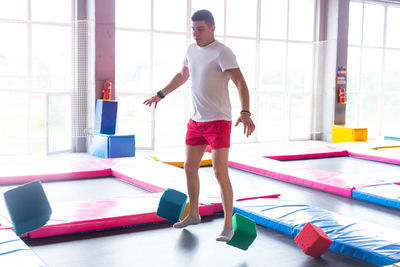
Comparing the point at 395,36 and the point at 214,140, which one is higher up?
the point at 395,36

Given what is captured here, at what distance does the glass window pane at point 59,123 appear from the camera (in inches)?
303

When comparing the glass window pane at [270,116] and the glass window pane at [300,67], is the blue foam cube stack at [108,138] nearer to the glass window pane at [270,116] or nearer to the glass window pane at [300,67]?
the glass window pane at [270,116]

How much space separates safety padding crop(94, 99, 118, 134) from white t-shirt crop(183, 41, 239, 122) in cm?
479

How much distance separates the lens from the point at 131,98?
28.3 ft

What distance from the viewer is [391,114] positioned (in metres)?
12.3

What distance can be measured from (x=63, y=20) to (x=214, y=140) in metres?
6.21

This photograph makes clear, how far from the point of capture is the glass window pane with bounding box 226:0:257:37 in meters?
9.52

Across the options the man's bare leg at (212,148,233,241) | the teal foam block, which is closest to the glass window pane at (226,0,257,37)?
the man's bare leg at (212,148,233,241)

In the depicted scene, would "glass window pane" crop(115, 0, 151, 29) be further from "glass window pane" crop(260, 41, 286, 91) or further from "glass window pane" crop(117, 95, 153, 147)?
"glass window pane" crop(260, 41, 286, 91)

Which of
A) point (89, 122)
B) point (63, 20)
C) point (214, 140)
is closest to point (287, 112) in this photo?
point (89, 122)

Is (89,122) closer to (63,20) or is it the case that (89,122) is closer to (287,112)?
(63,20)

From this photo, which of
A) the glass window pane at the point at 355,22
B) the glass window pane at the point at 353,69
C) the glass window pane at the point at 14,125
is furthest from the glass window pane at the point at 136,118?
the glass window pane at the point at 355,22

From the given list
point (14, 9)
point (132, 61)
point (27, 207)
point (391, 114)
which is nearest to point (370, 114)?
point (391, 114)

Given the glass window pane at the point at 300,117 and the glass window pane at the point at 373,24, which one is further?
the glass window pane at the point at 373,24
